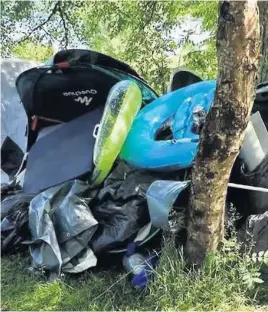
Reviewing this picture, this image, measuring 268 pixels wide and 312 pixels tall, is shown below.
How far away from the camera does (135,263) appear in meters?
2.51

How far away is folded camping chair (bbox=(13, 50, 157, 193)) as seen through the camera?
3360mm

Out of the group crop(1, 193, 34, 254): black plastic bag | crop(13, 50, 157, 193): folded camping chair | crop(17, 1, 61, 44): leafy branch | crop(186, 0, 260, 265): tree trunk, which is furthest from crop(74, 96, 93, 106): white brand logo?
crop(17, 1, 61, 44): leafy branch

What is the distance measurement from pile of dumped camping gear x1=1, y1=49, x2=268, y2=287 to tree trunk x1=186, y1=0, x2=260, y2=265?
0.48ft

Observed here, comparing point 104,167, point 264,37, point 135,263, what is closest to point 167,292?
point 135,263

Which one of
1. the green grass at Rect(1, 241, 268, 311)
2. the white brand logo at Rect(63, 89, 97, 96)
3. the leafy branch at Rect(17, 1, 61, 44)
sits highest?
the leafy branch at Rect(17, 1, 61, 44)

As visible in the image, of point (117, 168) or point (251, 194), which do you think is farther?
point (117, 168)

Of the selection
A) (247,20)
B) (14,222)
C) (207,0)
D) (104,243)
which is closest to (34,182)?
(14,222)

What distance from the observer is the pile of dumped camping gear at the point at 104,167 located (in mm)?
2631

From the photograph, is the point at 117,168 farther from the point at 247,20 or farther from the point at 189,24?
the point at 189,24

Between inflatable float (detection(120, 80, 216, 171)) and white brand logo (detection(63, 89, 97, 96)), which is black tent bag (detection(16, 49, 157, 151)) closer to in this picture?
white brand logo (detection(63, 89, 97, 96))

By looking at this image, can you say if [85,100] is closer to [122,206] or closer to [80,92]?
[80,92]

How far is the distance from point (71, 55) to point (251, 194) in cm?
154

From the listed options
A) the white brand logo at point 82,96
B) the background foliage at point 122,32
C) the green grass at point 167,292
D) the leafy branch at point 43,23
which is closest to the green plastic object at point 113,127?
Result: the white brand logo at point 82,96

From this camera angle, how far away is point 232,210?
2.56 m
